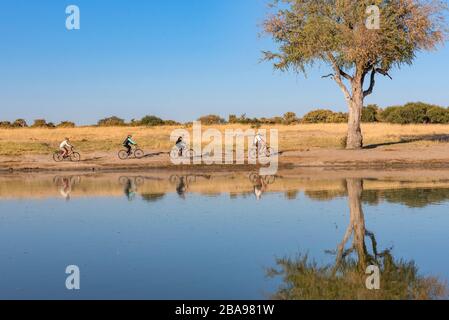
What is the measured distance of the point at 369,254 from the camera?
10.6m

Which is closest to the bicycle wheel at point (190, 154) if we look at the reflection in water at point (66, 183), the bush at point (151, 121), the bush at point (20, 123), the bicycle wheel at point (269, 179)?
the reflection in water at point (66, 183)

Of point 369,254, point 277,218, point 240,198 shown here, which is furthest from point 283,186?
point 369,254

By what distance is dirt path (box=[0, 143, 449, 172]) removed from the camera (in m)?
34.1

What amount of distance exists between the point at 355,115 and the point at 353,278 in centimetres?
3096

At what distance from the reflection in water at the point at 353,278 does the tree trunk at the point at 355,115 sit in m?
28.0

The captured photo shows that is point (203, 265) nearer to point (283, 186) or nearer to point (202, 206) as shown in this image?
point (202, 206)

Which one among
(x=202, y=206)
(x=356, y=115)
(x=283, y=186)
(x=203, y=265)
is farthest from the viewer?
(x=356, y=115)

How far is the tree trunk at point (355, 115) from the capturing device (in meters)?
38.4

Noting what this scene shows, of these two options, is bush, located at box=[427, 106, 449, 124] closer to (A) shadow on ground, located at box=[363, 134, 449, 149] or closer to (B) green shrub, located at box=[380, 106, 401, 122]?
(B) green shrub, located at box=[380, 106, 401, 122]

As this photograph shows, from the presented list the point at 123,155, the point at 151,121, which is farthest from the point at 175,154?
the point at 151,121

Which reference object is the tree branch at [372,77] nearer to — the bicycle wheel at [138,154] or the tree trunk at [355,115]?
the tree trunk at [355,115]

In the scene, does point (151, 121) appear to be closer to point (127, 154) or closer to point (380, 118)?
point (380, 118)

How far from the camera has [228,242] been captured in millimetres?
12172
